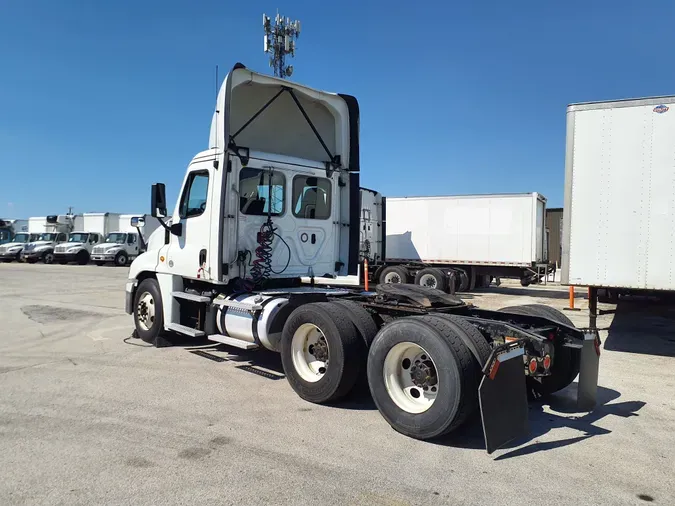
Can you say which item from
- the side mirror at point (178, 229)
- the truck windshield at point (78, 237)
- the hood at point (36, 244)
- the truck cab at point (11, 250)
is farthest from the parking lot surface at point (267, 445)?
the truck cab at point (11, 250)

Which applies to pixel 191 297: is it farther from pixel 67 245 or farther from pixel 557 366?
pixel 67 245

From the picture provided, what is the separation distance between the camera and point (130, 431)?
4.54m

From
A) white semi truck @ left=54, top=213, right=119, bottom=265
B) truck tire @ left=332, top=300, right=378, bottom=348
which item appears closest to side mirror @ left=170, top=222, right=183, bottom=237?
truck tire @ left=332, top=300, right=378, bottom=348

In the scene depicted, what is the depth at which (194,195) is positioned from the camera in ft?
24.3

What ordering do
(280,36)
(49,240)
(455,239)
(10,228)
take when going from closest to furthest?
(455,239) < (280,36) < (49,240) < (10,228)

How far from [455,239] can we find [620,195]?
10184 millimetres

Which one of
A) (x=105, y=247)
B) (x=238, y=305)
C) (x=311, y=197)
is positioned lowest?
(x=238, y=305)

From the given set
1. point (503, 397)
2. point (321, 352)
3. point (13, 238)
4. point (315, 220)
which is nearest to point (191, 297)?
point (315, 220)

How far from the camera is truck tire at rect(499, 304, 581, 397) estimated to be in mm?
5293

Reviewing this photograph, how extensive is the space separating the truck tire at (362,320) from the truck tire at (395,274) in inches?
517

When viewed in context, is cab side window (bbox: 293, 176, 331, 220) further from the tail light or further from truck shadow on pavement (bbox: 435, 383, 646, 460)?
the tail light

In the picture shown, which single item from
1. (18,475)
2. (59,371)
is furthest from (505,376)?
(59,371)

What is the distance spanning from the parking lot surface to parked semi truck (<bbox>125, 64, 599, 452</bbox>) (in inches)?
12.2

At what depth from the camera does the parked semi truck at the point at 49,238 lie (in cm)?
3559
